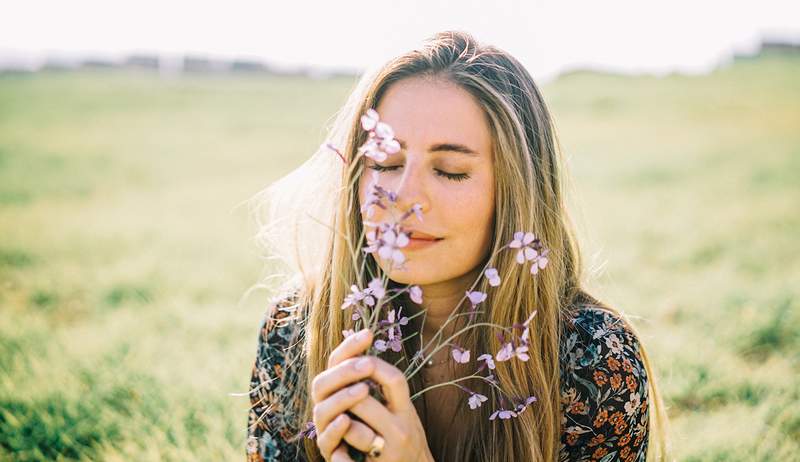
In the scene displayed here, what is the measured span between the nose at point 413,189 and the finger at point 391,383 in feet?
1.73

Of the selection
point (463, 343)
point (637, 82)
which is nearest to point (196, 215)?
point (463, 343)

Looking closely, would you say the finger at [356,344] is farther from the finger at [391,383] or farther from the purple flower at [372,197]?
the purple flower at [372,197]

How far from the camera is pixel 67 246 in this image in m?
7.90

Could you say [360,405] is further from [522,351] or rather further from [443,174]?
[443,174]

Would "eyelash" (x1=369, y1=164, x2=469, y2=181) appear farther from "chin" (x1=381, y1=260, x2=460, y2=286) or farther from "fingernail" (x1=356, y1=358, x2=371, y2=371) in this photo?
"fingernail" (x1=356, y1=358, x2=371, y2=371)

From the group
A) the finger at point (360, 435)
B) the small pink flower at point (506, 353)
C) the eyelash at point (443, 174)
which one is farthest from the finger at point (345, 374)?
the eyelash at point (443, 174)

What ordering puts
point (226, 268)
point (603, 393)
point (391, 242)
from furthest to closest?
1. point (226, 268)
2. point (603, 393)
3. point (391, 242)

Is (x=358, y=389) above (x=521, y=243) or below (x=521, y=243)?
below

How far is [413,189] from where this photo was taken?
79.8 inches

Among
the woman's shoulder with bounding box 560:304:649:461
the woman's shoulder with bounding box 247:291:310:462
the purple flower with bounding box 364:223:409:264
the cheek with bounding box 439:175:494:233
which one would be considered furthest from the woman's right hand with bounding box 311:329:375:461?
the woman's shoulder with bounding box 560:304:649:461

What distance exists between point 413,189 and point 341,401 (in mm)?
714

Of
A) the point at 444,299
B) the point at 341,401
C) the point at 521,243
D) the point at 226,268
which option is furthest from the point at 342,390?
the point at 226,268

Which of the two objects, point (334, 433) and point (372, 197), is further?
point (334, 433)

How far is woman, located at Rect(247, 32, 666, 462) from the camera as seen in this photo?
7.13ft
